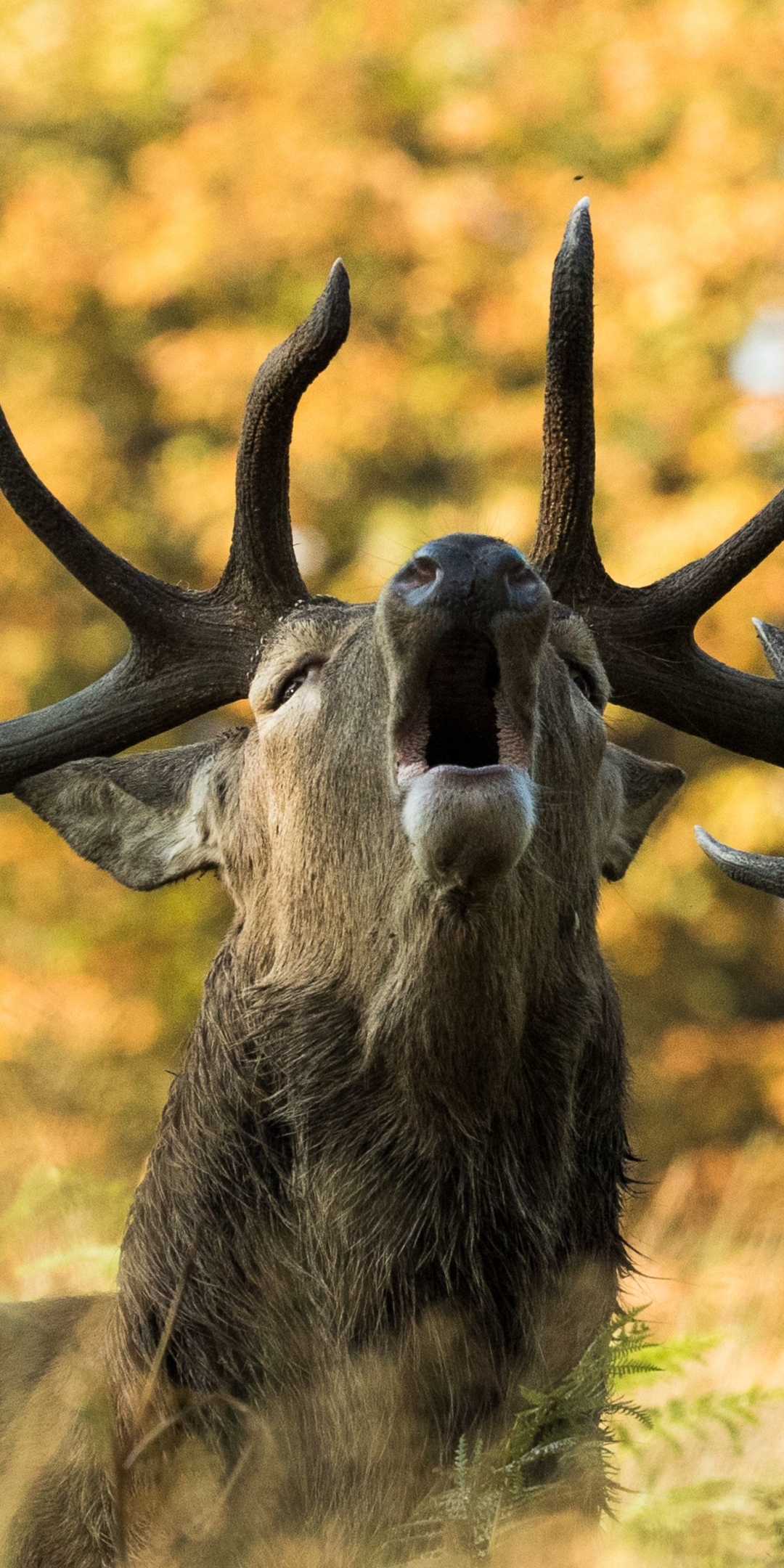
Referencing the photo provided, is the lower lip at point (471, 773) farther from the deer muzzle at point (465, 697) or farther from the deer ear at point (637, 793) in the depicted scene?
the deer ear at point (637, 793)

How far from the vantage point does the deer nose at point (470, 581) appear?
269 centimetres

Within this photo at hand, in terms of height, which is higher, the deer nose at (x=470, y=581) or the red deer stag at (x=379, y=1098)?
the deer nose at (x=470, y=581)

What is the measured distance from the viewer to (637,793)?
156 inches

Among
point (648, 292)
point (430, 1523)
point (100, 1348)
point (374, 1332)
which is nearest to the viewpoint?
point (430, 1523)

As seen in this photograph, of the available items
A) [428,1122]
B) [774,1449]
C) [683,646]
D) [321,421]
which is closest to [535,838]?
[428,1122]

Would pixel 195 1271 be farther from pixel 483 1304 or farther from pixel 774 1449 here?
pixel 774 1449

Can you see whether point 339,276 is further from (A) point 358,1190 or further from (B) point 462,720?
(A) point 358,1190

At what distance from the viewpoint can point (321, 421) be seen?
9391mm

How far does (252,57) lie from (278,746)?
7555 millimetres

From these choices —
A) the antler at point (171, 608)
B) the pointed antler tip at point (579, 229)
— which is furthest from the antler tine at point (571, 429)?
the antler at point (171, 608)

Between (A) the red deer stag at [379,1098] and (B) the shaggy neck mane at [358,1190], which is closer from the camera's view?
(A) the red deer stag at [379,1098]

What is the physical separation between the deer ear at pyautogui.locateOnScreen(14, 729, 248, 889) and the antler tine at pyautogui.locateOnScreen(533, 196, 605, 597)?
84 cm

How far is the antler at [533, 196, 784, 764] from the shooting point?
3703 millimetres

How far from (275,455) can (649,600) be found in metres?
0.96
